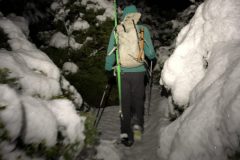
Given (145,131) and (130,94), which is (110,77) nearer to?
(145,131)

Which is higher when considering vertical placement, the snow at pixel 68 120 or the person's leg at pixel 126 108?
the snow at pixel 68 120

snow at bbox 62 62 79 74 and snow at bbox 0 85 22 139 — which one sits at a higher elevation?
snow at bbox 0 85 22 139

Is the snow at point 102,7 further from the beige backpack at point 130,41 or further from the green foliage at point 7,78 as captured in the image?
the green foliage at point 7,78

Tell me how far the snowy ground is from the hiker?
0.25 metres

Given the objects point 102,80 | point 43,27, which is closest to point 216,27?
point 102,80

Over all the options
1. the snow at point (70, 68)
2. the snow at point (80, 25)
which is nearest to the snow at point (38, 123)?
the snow at point (70, 68)

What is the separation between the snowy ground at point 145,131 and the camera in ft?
20.4

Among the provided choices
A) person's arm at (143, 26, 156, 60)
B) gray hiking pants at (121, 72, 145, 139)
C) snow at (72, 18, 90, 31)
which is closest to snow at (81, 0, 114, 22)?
snow at (72, 18, 90, 31)

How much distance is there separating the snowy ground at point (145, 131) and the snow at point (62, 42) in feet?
11.1

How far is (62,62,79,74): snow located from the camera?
10.6 m

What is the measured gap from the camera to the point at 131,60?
6.34 meters

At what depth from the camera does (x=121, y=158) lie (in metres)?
6.08

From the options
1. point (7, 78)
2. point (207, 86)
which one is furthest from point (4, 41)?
point (207, 86)

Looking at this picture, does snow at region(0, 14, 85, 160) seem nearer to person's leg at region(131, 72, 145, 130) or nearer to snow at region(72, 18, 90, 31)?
person's leg at region(131, 72, 145, 130)
